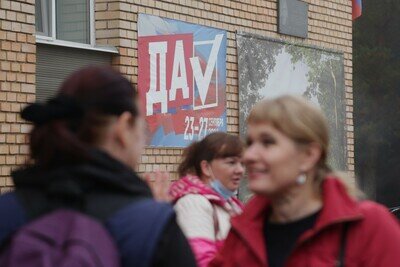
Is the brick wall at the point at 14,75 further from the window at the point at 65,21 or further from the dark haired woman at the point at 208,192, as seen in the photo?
the dark haired woman at the point at 208,192

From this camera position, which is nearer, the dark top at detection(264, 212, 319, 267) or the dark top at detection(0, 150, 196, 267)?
the dark top at detection(0, 150, 196, 267)

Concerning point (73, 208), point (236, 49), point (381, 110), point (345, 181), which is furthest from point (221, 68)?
point (381, 110)

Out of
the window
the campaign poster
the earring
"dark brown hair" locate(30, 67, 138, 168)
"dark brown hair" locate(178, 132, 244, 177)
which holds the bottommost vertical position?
the earring

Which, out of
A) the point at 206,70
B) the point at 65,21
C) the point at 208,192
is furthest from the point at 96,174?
the point at 206,70

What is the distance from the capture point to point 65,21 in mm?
10438

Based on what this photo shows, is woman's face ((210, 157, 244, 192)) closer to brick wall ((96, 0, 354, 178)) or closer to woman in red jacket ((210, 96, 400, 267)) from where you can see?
woman in red jacket ((210, 96, 400, 267))

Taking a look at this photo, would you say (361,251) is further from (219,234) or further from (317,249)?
(219,234)

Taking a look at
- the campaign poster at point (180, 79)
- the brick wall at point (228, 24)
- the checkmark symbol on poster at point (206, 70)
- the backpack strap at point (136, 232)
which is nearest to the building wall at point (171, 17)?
the brick wall at point (228, 24)

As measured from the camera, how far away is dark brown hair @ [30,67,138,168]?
109 inches

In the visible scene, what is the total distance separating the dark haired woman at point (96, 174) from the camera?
2727 mm

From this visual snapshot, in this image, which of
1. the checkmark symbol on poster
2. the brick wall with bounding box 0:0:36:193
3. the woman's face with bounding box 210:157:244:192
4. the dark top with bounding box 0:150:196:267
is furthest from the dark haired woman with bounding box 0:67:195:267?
the checkmark symbol on poster

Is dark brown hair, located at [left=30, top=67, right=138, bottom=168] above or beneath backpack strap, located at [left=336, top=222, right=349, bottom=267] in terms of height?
above

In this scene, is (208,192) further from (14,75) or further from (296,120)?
(14,75)

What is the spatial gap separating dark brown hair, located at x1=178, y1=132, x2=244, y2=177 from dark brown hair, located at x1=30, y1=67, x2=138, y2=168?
2.95 metres
